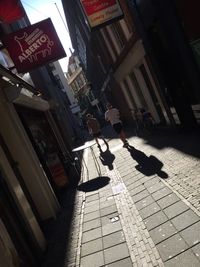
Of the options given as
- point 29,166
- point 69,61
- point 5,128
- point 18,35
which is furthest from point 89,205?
point 69,61

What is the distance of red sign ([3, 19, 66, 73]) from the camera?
9.82 m

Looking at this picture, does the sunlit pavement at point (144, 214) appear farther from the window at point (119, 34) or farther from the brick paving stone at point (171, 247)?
the window at point (119, 34)

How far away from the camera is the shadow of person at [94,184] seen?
33.0 feet

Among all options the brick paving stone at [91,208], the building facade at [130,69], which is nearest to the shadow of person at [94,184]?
the brick paving stone at [91,208]

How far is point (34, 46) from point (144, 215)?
521 centimetres

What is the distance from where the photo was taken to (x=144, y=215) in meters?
6.35

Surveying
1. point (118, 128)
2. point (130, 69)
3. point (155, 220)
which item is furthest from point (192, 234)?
point (130, 69)

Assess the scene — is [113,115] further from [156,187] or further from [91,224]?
[91,224]

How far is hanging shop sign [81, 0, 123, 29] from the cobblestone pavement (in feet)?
12.8

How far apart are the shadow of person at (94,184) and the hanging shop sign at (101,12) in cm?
423

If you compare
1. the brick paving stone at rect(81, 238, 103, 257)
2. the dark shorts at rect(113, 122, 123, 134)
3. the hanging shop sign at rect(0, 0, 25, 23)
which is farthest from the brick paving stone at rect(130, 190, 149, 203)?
the dark shorts at rect(113, 122, 123, 134)

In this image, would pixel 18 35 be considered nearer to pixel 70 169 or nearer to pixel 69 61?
pixel 70 169

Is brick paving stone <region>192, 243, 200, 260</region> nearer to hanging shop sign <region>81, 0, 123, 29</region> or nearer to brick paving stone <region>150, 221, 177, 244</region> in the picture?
brick paving stone <region>150, 221, 177, 244</region>

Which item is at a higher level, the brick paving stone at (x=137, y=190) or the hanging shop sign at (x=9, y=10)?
the hanging shop sign at (x=9, y=10)
